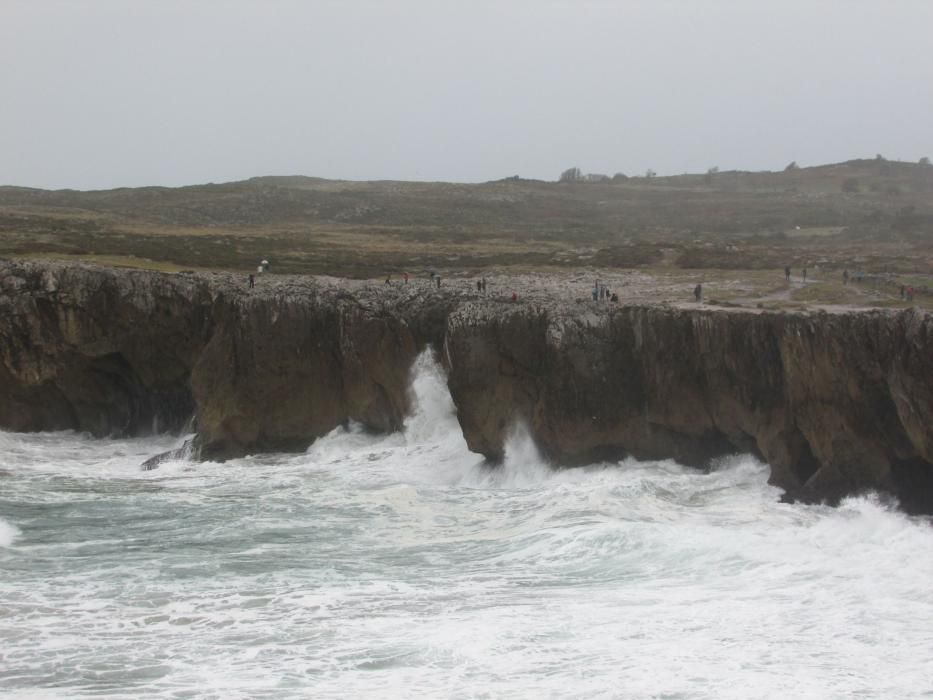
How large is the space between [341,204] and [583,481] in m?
67.2

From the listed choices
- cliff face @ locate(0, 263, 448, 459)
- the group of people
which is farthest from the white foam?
the group of people

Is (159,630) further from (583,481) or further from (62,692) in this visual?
(583,481)

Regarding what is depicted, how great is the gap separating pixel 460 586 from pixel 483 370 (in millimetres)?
11013

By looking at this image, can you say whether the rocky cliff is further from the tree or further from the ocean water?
the tree

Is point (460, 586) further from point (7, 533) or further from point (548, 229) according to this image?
point (548, 229)

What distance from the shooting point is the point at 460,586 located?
21.6m

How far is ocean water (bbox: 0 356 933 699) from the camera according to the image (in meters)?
16.9

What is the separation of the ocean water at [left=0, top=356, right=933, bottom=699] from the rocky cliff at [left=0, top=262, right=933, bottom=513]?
3.34 feet

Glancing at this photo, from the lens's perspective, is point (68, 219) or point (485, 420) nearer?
point (485, 420)

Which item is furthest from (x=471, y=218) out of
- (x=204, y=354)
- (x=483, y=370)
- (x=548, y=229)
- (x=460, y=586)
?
(x=460, y=586)

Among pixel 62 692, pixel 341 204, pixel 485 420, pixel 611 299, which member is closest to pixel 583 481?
pixel 485 420

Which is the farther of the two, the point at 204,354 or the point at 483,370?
the point at 204,354

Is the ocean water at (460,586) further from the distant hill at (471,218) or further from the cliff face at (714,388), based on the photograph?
the distant hill at (471,218)

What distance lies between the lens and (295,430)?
36.1m
